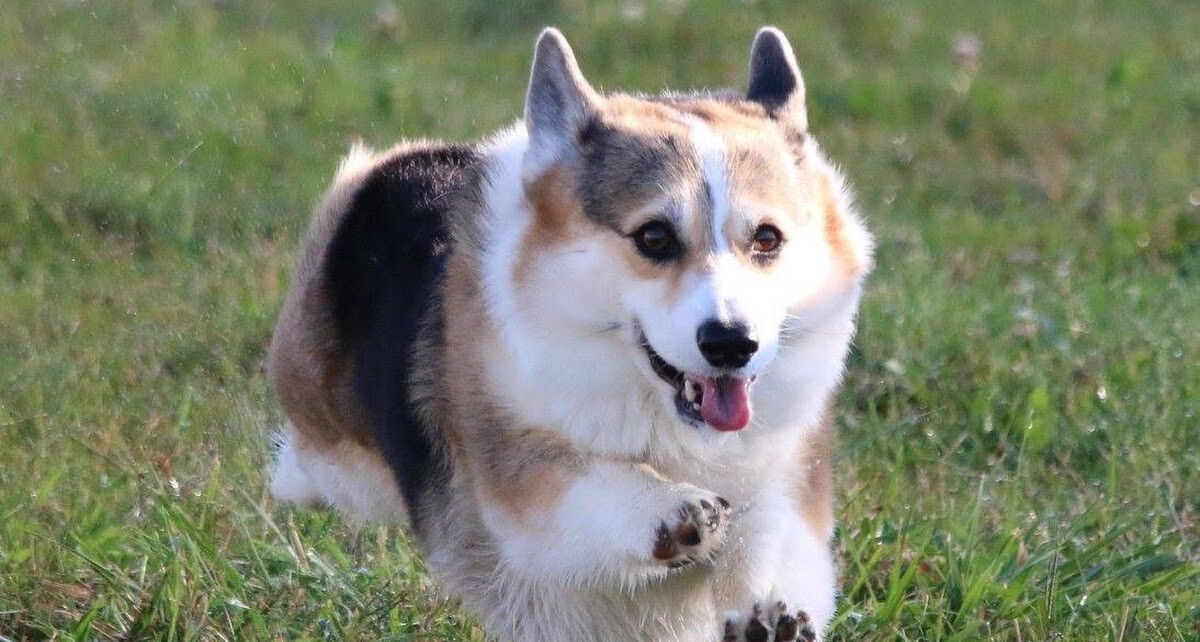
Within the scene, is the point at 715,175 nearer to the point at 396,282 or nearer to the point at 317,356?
the point at 396,282

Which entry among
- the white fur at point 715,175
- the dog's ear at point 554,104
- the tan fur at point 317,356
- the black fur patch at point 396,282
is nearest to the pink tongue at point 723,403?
the white fur at point 715,175

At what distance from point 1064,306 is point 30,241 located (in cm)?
373

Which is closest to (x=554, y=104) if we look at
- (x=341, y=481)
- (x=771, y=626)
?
(x=771, y=626)

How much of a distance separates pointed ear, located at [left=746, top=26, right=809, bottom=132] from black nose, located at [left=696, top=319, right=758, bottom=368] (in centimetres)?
88

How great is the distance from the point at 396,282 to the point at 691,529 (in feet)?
4.15

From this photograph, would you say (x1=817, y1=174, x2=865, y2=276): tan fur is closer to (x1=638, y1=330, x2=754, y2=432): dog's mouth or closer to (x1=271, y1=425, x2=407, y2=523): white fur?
(x1=638, y1=330, x2=754, y2=432): dog's mouth

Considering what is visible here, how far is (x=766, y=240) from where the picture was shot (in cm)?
356

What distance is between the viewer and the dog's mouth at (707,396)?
3.45 meters

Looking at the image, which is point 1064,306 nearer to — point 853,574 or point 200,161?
point 853,574

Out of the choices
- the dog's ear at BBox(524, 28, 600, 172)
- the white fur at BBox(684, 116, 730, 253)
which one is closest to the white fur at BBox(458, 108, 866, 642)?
the white fur at BBox(684, 116, 730, 253)

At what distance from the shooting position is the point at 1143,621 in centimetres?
402

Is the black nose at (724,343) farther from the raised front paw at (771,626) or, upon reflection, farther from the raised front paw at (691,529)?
the raised front paw at (771,626)

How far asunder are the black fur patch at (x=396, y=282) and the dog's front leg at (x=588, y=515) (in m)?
0.37

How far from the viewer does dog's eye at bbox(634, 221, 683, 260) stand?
349 centimetres
